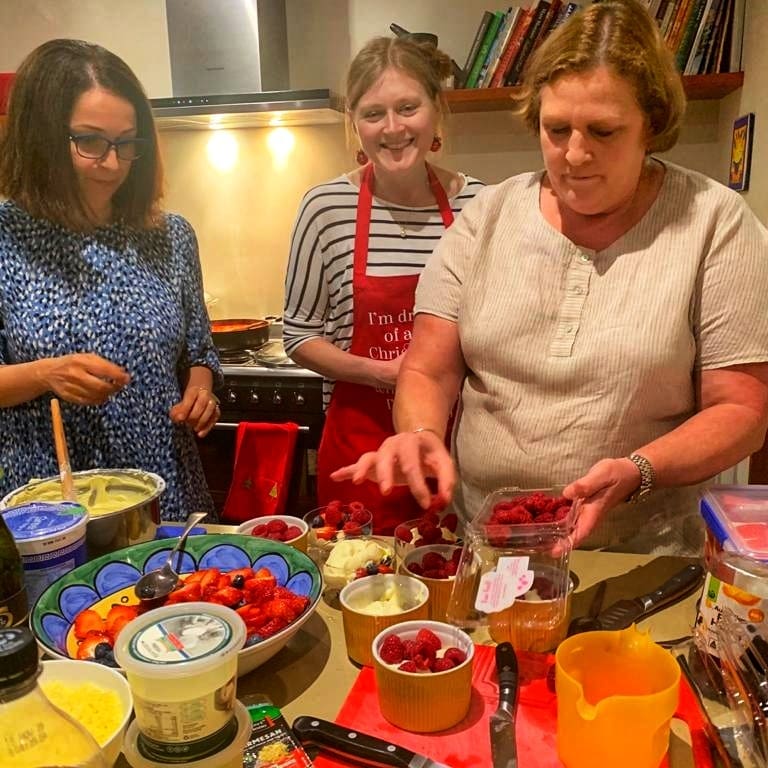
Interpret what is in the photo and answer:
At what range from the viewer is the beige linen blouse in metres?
1.19

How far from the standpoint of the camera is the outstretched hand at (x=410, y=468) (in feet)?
3.51

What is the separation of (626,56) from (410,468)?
708mm

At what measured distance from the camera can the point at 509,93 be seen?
2.64m

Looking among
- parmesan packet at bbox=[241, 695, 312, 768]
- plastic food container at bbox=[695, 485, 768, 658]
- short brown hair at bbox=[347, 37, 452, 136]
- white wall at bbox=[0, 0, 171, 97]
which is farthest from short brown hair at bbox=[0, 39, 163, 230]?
white wall at bbox=[0, 0, 171, 97]

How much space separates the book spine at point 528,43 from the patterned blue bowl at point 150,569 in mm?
2149

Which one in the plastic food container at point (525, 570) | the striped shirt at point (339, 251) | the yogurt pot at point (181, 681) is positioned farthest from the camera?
the striped shirt at point (339, 251)

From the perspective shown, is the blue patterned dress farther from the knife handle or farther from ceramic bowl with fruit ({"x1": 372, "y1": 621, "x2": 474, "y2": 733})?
the knife handle

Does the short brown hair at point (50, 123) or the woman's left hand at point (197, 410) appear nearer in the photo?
the short brown hair at point (50, 123)

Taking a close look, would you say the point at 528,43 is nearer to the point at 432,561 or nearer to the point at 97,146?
the point at 97,146

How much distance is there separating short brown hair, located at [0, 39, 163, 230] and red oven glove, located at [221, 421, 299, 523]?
4.09ft

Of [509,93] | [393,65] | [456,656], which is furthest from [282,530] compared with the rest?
[509,93]

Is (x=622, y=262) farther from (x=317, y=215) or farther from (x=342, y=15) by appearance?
(x=342, y=15)

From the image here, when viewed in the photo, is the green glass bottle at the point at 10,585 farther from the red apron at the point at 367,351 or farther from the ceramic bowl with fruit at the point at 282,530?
the red apron at the point at 367,351

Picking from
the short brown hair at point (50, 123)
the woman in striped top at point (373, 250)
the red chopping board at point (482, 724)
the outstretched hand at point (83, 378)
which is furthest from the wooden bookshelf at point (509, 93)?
the red chopping board at point (482, 724)
